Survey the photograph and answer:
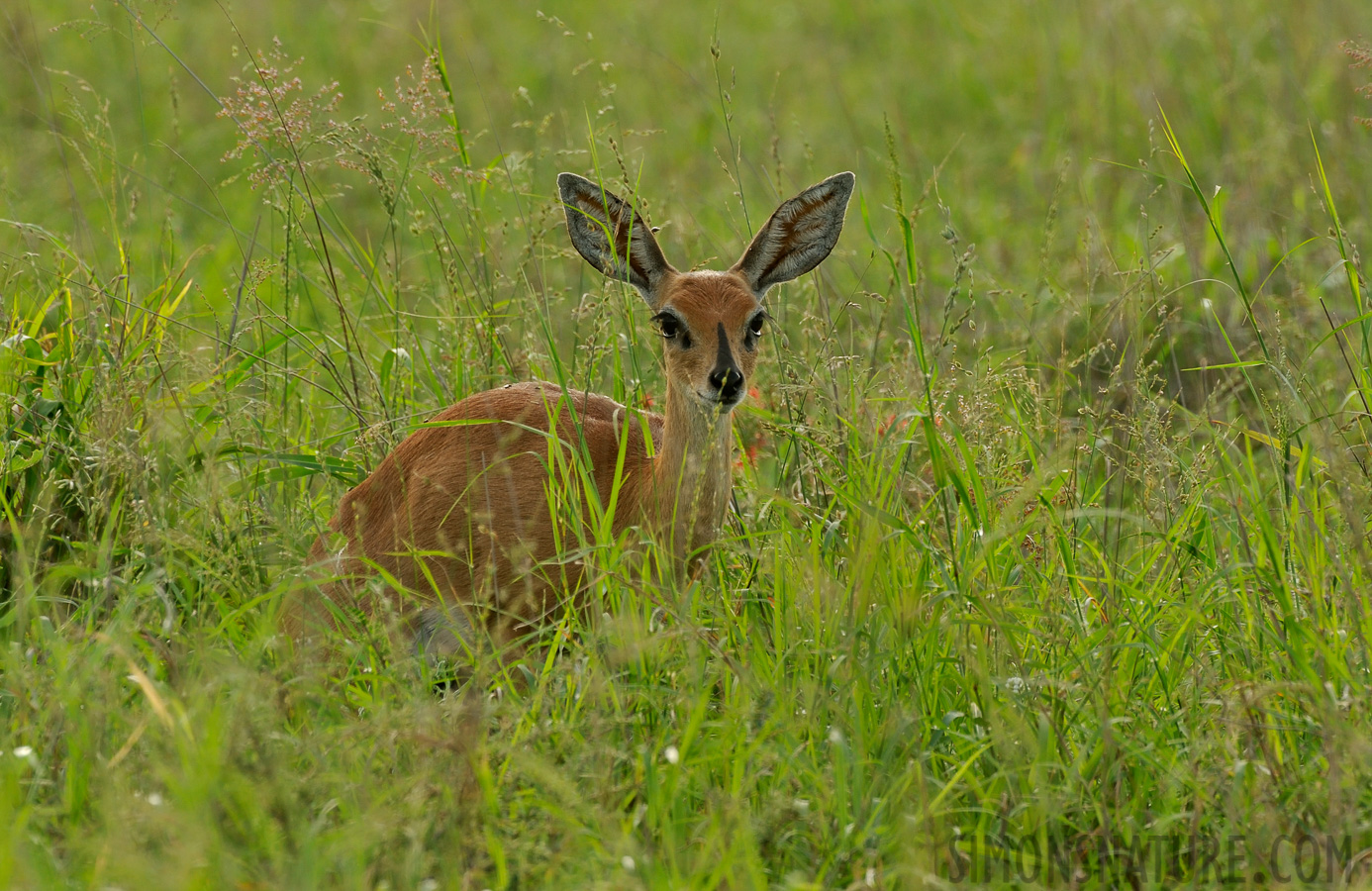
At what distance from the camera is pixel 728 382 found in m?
3.79

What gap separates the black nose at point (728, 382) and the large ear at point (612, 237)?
40 cm

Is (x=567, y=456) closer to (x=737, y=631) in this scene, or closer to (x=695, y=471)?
(x=695, y=471)

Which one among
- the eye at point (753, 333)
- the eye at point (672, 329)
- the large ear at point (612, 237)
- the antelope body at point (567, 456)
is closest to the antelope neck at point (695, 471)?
the antelope body at point (567, 456)

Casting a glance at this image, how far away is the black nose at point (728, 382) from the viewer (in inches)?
149

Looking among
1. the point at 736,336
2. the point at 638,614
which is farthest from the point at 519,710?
the point at 736,336

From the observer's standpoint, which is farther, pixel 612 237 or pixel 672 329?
pixel 672 329

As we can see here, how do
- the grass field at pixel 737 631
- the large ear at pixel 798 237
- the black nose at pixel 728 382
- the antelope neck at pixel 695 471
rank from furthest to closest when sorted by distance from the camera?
the large ear at pixel 798 237 → the antelope neck at pixel 695 471 → the black nose at pixel 728 382 → the grass field at pixel 737 631

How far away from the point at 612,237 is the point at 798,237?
612mm

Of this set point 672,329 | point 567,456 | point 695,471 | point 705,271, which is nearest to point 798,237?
point 705,271

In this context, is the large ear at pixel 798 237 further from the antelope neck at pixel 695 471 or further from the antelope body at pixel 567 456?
the antelope neck at pixel 695 471

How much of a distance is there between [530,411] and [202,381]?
0.91 meters

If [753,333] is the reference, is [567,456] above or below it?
below

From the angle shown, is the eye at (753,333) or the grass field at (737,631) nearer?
the grass field at (737,631)

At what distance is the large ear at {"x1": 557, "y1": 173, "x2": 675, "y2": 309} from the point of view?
404 centimetres
